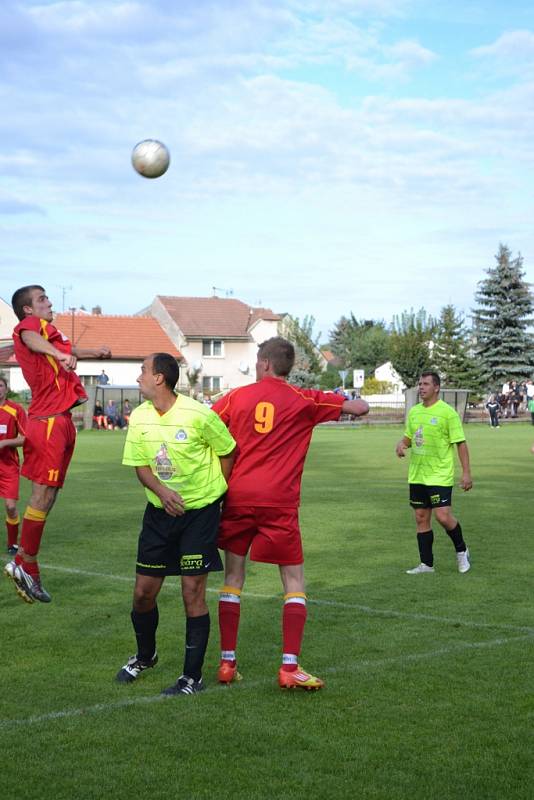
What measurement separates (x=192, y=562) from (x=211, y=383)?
264ft

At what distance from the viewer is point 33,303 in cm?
837

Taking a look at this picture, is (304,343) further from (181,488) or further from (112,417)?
(181,488)

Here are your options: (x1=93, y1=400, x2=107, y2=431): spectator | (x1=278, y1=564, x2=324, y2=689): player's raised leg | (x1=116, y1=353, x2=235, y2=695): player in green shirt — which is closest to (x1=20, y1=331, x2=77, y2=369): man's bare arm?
(x1=116, y1=353, x2=235, y2=695): player in green shirt

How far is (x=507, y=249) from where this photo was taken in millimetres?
73125

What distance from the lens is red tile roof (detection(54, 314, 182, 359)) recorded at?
270 feet

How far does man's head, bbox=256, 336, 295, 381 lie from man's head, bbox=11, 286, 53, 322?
210 cm

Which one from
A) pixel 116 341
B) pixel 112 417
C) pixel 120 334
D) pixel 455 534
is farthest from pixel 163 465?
pixel 120 334

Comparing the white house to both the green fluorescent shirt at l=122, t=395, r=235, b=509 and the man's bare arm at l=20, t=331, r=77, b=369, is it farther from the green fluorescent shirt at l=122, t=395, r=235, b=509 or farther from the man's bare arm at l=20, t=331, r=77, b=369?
the green fluorescent shirt at l=122, t=395, r=235, b=509

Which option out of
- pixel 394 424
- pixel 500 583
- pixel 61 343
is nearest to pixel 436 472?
pixel 500 583

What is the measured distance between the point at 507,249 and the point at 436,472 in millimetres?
64028

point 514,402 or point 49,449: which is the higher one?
point 49,449

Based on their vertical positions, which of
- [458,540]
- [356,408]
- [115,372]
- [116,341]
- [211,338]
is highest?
[211,338]

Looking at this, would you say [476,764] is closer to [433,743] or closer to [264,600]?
[433,743]

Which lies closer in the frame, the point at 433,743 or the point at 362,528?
the point at 433,743
